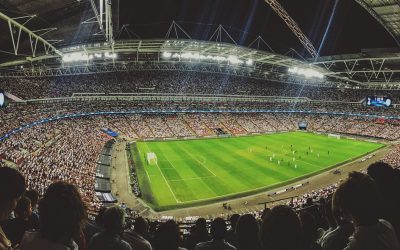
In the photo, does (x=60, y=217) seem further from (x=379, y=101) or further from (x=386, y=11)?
(x=379, y=101)

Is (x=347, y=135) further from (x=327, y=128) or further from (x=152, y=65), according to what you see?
(x=152, y=65)

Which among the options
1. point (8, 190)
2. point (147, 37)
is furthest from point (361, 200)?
point (147, 37)

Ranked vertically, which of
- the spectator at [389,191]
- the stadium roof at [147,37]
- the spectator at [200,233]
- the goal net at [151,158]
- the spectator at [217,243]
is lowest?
the goal net at [151,158]

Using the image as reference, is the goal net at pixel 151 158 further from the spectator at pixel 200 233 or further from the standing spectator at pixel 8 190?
the standing spectator at pixel 8 190

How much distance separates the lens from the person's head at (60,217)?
2869mm

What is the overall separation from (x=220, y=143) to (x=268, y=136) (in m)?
14.3

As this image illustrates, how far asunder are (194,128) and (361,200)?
6461 centimetres

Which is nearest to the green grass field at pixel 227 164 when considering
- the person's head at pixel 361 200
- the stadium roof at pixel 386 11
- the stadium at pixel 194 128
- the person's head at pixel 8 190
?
the stadium at pixel 194 128

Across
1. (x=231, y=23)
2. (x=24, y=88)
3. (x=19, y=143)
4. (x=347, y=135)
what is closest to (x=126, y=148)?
(x=19, y=143)

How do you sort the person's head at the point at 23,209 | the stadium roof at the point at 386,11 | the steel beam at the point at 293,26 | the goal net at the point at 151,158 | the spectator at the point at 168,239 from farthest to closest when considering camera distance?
the steel beam at the point at 293,26
the goal net at the point at 151,158
the stadium roof at the point at 386,11
the person's head at the point at 23,209
the spectator at the point at 168,239

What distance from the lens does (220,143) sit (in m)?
56.6

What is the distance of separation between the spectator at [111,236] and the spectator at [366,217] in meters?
2.75

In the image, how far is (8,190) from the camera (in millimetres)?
3258

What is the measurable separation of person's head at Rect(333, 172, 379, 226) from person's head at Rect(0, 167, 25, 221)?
352cm
